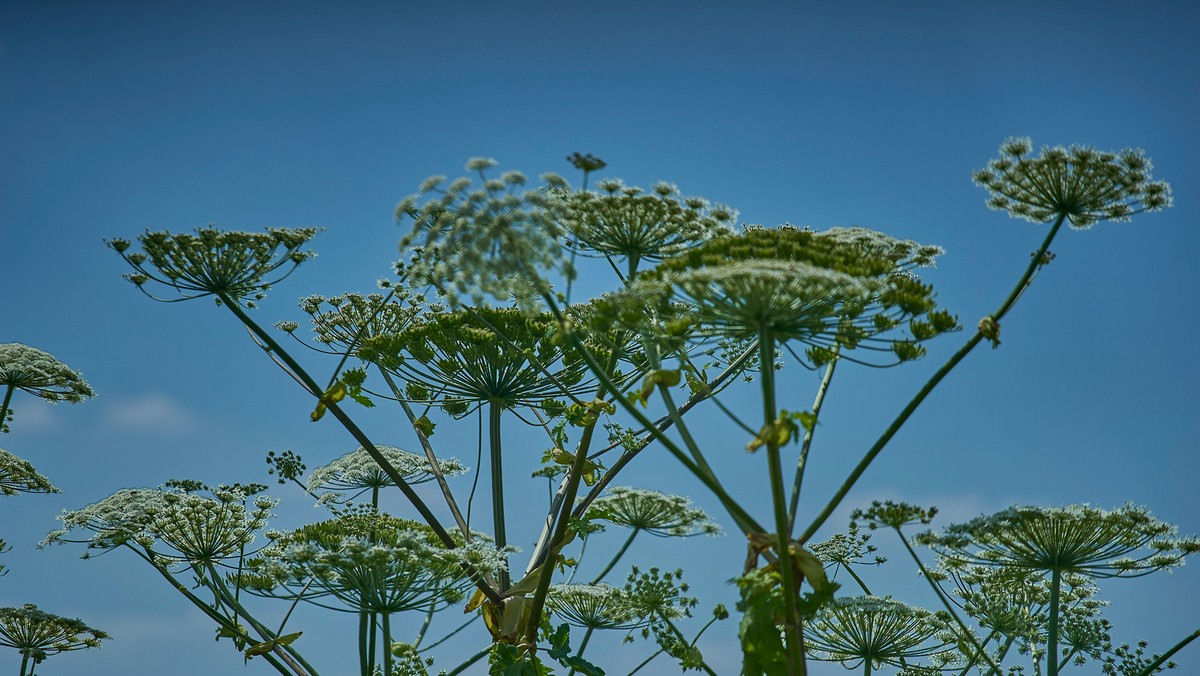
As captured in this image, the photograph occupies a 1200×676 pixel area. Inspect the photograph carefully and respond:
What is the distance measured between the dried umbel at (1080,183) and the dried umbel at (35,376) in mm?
11029

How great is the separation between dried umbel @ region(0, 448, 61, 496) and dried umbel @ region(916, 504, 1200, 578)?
35.7ft

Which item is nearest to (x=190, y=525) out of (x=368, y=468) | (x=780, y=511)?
(x=368, y=468)

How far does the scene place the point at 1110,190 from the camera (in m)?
8.46

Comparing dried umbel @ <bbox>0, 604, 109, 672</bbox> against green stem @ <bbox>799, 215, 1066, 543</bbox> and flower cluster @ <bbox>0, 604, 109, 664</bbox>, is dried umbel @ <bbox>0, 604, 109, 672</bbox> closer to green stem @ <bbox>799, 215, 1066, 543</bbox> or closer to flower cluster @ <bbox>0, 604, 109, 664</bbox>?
flower cluster @ <bbox>0, 604, 109, 664</bbox>

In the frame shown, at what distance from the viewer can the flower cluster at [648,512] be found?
9484mm

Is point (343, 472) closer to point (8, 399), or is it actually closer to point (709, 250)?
point (8, 399)

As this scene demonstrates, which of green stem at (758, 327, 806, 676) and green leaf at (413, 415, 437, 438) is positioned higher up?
green leaf at (413, 415, 437, 438)

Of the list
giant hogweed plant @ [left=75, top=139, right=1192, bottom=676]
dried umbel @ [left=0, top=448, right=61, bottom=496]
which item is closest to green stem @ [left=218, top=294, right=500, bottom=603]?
giant hogweed plant @ [left=75, top=139, right=1192, bottom=676]

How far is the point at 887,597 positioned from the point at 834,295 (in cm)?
437

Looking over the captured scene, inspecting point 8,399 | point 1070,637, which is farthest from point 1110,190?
point 8,399

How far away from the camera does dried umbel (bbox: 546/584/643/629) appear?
9.65 m

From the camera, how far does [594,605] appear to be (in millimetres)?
10594

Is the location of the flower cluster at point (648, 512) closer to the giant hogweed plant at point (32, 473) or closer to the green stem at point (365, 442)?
the green stem at point (365, 442)

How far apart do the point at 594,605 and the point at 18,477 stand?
7865 millimetres
